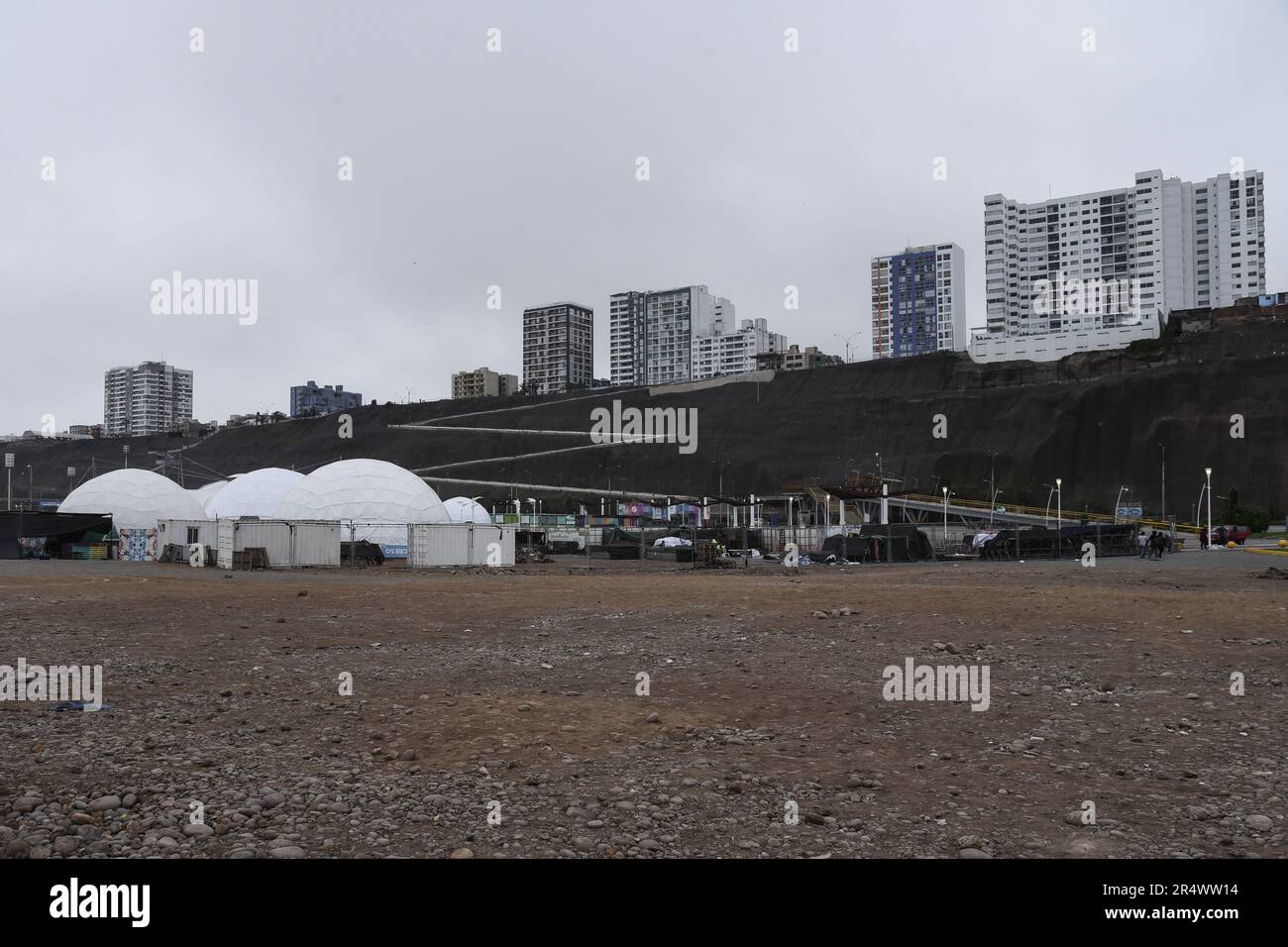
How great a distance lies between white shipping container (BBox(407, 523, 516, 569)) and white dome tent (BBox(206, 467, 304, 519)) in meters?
20.3

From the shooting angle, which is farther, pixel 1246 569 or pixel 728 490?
pixel 728 490

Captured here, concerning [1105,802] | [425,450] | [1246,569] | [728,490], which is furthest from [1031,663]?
[425,450]

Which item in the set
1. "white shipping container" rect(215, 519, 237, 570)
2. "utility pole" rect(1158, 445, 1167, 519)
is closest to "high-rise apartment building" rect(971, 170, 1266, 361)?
"utility pole" rect(1158, 445, 1167, 519)

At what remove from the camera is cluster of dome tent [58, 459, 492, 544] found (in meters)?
53.7

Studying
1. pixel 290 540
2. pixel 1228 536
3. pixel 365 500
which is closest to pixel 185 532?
pixel 365 500

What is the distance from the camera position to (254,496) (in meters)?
63.1

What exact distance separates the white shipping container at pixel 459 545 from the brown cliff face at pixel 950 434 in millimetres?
63606

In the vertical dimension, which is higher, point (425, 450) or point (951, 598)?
point (425, 450)

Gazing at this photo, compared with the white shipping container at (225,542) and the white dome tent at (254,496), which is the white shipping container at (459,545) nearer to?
the white shipping container at (225,542)

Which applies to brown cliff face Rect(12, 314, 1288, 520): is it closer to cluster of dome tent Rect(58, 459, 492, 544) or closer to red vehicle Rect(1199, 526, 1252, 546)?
red vehicle Rect(1199, 526, 1252, 546)

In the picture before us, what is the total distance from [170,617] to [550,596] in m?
9.57

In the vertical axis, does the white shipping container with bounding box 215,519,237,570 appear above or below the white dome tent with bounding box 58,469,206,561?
below
